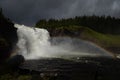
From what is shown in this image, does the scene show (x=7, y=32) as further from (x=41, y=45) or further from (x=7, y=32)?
(x=41, y=45)

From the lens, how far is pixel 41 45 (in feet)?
412

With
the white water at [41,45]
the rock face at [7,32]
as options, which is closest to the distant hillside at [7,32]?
the rock face at [7,32]

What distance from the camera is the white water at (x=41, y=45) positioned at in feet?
342

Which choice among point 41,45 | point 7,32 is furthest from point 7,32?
point 41,45

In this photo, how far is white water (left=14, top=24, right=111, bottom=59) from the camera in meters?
104

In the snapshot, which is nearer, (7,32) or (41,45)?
(7,32)

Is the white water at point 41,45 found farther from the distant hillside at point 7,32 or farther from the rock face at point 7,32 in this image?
the distant hillside at point 7,32

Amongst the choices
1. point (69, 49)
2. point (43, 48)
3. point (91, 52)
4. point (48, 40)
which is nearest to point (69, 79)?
point (43, 48)

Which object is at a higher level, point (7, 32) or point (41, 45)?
point (41, 45)

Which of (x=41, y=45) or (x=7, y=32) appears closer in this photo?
(x=7, y=32)

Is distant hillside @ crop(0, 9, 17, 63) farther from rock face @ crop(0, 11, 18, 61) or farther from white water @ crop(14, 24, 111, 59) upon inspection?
white water @ crop(14, 24, 111, 59)

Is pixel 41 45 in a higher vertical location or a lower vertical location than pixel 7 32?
higher

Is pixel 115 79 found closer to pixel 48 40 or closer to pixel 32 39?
pixel 32 39

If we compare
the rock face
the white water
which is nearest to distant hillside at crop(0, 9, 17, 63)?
the rock face
